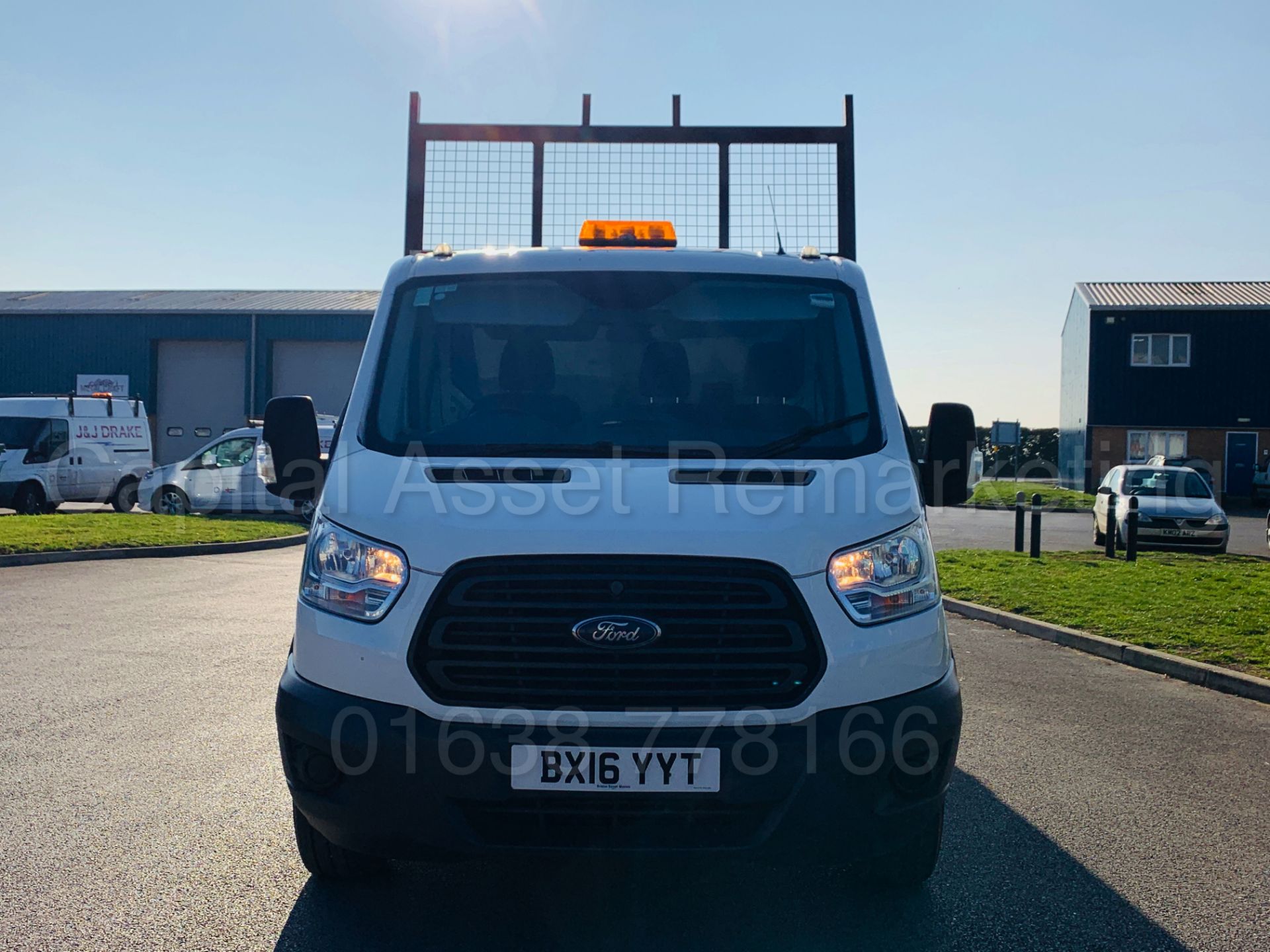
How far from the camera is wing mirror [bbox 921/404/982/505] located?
4383 mm

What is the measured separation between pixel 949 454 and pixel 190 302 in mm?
46841

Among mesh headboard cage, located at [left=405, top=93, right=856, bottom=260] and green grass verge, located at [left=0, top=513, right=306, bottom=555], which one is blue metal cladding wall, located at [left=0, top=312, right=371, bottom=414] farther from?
mesh headboard cage, located at [left=405, top=93, right=856, bottom=260]

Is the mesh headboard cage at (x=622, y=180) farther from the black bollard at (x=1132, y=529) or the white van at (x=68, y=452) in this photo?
the white van at (x=68, y=452)

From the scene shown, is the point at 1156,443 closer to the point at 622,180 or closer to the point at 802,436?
the point at 622,180

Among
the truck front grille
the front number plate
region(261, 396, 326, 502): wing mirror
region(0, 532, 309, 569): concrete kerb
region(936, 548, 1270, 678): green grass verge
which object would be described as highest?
region(261, 396, 326, 502): wing mirror

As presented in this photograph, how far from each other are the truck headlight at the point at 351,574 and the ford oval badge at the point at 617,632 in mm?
523

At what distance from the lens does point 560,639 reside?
329 centimetres

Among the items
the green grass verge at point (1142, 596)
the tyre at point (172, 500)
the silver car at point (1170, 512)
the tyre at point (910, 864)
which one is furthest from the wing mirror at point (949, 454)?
the tyre at point (172, 500)

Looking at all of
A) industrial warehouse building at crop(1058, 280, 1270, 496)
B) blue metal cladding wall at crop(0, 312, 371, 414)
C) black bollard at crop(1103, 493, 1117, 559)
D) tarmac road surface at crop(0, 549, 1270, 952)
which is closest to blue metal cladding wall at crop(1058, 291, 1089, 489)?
industrial warehouse building at crop(1058, 280, 1270, 496)

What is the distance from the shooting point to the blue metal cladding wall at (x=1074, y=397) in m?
43.5

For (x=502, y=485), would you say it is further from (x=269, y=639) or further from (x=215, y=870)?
(x=269, y=639)

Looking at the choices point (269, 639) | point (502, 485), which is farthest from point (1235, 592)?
point (502, 485)

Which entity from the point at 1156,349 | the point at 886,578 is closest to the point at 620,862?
the point at 886,578

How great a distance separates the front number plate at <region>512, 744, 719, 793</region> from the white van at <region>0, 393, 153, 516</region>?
73.1 feet
